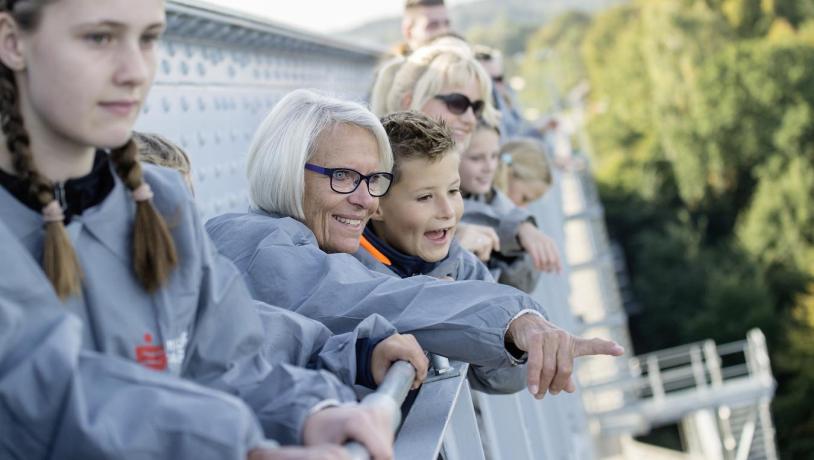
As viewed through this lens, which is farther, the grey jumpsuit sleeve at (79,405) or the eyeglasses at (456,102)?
the eyeglasses at (456,102)

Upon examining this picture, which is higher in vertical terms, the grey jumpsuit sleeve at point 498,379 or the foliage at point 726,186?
the grey jumpsuit sleeve at point 498,379

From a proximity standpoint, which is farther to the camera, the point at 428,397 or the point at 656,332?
the point at 656,332

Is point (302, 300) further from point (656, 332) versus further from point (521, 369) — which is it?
point (656, 332)

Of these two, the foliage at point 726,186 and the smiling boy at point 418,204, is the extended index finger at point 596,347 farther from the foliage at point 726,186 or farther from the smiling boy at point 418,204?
the foliage at point 726,186

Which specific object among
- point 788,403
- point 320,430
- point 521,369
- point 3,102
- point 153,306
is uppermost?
point 3,102

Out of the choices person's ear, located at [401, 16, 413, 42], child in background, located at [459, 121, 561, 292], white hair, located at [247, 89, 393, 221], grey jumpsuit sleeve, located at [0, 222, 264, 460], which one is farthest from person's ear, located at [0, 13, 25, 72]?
person's ear, located at [401, 16, 413, 42]

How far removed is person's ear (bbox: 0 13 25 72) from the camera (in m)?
1.88

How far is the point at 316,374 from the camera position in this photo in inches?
86.4

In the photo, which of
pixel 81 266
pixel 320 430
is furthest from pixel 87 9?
pixel 320 430

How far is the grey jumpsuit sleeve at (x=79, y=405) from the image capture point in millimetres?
1731

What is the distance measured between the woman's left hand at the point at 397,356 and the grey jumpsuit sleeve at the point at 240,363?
0.84 feet

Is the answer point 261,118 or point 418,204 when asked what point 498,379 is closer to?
point 418,204

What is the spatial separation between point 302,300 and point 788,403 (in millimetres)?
36386

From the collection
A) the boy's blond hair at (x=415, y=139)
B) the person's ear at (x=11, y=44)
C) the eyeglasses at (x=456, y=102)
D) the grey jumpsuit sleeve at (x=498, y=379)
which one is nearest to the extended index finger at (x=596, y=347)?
the grey jumpsuit sleeve at (x=498, y=379)
